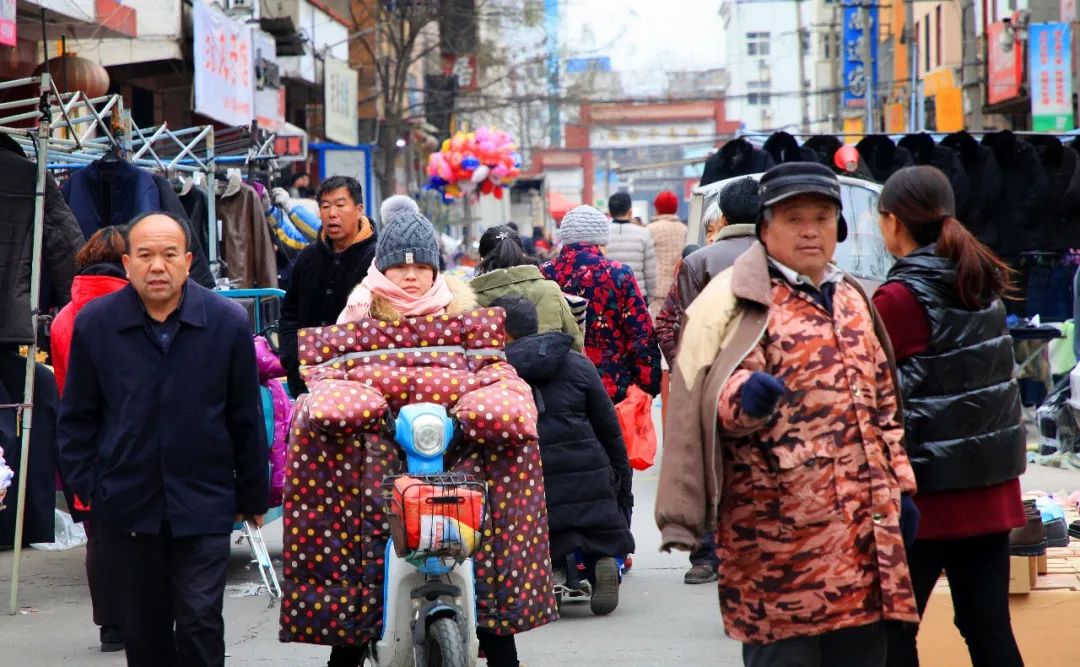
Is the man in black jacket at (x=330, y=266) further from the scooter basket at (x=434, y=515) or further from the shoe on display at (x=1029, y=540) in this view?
the shoe on display at (x=1029, y=540)

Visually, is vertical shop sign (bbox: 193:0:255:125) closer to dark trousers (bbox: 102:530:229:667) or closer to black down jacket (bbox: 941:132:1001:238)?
black down jacket (bbox: 941:132:1001:238)

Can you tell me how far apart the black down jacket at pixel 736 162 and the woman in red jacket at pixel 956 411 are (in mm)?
8064

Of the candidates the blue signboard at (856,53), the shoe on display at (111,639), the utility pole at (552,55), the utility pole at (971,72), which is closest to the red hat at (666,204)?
the shoe on display at (111,639)

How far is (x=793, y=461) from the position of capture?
4.08 meters

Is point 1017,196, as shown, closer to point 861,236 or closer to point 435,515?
point 861,236

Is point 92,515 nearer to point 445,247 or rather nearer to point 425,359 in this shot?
point 425,359

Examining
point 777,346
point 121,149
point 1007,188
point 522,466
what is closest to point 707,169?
point 1007,188

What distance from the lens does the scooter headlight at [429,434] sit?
16.2ft

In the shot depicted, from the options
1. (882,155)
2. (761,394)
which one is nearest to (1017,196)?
(882,155)

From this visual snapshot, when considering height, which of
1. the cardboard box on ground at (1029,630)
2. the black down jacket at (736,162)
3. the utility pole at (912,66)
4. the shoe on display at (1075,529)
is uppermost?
the utility pole at (912,66)

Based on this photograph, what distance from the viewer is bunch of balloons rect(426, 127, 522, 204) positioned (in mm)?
24594

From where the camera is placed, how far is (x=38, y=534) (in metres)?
8.98

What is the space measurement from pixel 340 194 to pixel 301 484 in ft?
10.9

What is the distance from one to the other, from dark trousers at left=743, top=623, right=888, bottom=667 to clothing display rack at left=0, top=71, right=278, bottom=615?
4.67m
